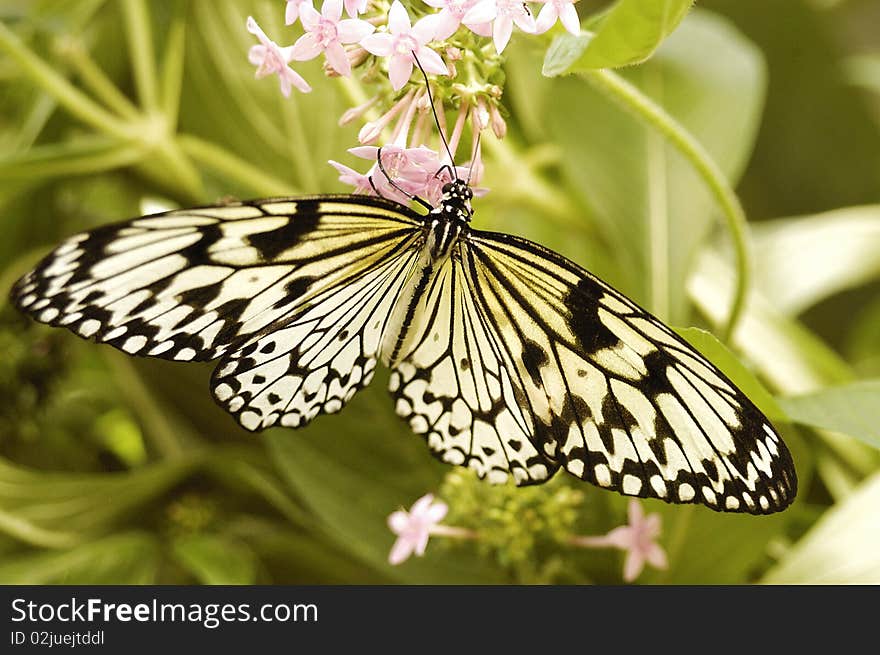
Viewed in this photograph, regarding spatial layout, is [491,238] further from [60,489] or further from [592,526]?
[60,489]

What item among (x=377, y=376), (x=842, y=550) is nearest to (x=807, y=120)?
(x=842, y=550)

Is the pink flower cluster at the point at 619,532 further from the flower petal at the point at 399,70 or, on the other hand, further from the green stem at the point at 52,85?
the green stem at the point at 52,85

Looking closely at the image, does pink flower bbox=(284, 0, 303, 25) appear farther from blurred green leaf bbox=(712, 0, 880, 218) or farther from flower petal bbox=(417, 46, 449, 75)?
blurred green leaf bbox=(712, 0, 880, 218)

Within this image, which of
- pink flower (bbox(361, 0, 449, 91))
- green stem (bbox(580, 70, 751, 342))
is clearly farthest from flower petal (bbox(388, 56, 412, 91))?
green stem (bbox(580, 70, 751, 342))

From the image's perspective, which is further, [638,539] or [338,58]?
[638,539]

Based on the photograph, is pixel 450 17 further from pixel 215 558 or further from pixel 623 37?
pixel 215 558

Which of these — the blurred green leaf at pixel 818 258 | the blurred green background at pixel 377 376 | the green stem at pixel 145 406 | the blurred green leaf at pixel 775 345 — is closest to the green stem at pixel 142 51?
the blurred green background at pixel 377 376
